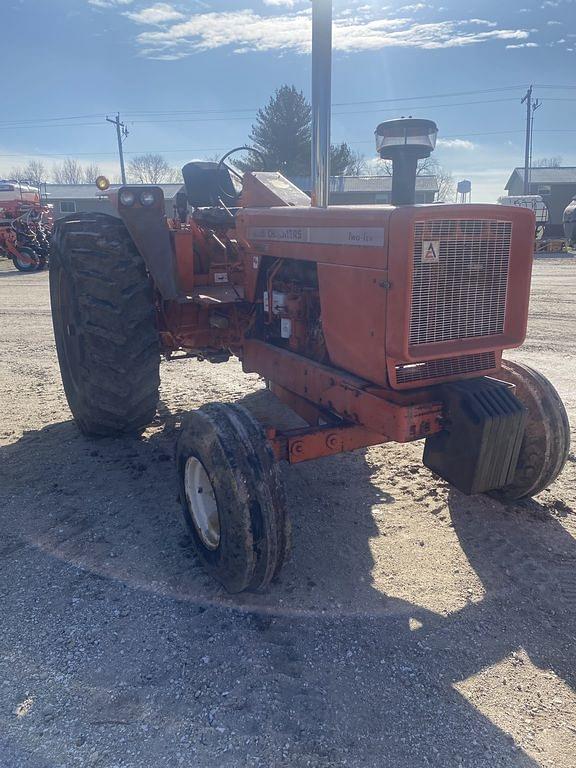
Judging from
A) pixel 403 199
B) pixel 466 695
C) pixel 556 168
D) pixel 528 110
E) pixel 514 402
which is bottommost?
pixel 466 695

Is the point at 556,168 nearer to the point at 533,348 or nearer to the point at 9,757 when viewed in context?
the point at 533,348

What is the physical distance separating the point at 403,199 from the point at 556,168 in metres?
51.8

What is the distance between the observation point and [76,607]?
10.2 ft

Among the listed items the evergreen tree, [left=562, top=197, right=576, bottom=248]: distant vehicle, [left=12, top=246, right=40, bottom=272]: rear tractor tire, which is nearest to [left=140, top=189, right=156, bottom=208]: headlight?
[left=12, top=246, right=40, bottom=272]: rear tractor tire

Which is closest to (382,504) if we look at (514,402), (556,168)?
(514,402)

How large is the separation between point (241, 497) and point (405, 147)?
191 cm

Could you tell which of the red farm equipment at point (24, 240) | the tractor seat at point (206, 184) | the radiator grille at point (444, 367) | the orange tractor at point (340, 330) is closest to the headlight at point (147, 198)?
the orange tractor at point (340, 330)

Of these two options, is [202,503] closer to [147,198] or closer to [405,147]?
[405,147]

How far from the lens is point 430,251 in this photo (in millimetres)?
2881

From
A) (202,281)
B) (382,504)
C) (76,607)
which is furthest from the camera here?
(202,281)

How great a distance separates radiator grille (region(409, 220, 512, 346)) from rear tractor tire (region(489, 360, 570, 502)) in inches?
30.8

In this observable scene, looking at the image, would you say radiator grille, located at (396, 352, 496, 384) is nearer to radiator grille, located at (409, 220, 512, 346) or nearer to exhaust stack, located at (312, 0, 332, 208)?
radiator grille, located at (409, 220, 512, 346)

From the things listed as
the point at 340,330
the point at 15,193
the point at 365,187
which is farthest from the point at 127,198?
the point at 365,187

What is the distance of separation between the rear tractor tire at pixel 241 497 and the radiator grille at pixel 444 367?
2.52 feet
